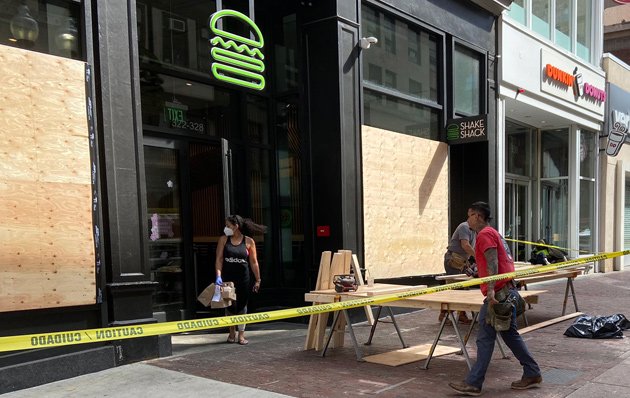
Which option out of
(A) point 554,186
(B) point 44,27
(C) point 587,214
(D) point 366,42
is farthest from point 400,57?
(C) point 587,214

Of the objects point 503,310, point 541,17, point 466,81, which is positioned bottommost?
point 503,310

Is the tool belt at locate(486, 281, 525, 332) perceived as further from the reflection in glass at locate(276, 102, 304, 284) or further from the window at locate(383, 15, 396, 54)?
the window at locate(383, 15, 396, 54)

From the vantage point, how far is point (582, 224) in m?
16.7

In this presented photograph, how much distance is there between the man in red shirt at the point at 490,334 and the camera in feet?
14.9

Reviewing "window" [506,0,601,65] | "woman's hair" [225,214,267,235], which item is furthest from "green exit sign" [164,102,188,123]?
"window" [506,0,601,65]

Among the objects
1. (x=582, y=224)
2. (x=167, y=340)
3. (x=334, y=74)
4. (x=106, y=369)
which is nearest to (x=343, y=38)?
(x=334, y=74)

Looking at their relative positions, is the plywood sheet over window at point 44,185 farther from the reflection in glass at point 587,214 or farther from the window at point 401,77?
the reflection in glass at point 587,214

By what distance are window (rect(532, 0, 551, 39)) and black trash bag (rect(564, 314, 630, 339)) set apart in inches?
364

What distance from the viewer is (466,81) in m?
11.3

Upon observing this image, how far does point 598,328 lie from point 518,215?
9693 millimetres

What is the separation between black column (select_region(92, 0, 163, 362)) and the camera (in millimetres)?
5605

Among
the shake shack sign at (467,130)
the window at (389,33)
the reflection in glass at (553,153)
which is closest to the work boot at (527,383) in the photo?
the shake shack sign at (467,130)

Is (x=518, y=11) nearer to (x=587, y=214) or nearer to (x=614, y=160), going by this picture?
(x=587, y=214)

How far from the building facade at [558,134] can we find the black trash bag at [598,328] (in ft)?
22.8
